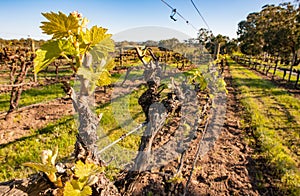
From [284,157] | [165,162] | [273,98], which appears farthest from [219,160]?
[273,98]

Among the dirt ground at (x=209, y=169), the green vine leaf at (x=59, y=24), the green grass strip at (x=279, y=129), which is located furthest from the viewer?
the green grass strip at (x=279, y=129)

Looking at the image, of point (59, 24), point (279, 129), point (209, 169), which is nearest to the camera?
point (59, 24)

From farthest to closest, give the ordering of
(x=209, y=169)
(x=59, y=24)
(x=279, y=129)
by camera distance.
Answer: (x=279, y=129) < (x=209, y=169) < (x=59, y=24)

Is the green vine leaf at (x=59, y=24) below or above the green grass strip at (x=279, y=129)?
above

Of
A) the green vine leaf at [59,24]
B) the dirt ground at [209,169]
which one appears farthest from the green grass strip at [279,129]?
the green vine leaf at [59,24]

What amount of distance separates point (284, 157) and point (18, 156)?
18.2 ft

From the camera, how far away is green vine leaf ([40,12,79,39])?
0.55 m

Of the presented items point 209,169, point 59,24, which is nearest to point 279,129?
point 209,169

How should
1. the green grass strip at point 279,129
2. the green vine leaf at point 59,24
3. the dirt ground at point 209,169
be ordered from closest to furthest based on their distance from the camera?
the green vine leaf at point 59,24, the dirt ground at point 209,169, the green grass strip at point 279,129

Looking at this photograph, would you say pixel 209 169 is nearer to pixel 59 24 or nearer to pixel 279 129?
pixel 279 129

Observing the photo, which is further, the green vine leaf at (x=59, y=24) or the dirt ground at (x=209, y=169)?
the dirt ground at (x=209, y=169)

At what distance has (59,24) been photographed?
58cm

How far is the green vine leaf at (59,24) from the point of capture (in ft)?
1.81

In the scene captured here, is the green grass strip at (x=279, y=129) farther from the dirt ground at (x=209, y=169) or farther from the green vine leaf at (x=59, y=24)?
the green vine leaf at (x=59, y=24)
